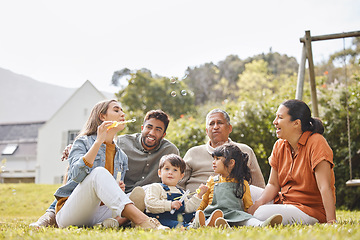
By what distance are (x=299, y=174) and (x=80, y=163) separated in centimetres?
186

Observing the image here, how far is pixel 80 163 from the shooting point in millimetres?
3230

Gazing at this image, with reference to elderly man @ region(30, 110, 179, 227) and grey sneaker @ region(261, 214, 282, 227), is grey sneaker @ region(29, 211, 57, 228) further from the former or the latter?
grey sneaker @ region(261, 214, 282, 227)

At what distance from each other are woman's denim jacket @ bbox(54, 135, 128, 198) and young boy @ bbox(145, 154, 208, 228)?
420mm

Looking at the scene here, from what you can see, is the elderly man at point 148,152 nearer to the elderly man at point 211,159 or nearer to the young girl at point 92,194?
the elderly man at point 211,159

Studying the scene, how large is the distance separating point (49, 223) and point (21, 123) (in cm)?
3224

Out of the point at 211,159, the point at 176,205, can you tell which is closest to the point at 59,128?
the point at 211,159

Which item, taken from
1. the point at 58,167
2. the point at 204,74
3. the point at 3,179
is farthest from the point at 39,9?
the point at 204,74

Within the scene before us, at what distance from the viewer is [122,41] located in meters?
18.9

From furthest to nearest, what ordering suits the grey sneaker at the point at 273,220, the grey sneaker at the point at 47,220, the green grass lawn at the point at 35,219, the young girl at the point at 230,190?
the grey sneaker at the point at 47,220 < the young girl at the point at 230,190 < the grey sneaker at the point at 273,220 < the green grass lawn at the point at 35,219

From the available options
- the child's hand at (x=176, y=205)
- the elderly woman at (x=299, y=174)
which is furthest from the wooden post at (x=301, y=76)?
the child's hand at (x=176, y=205)

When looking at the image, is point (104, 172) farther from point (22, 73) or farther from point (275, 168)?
point (22, 73)

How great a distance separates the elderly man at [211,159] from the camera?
4379 millimetres

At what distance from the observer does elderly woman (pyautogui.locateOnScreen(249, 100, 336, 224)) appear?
3277 millimetres

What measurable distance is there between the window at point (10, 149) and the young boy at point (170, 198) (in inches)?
1180
